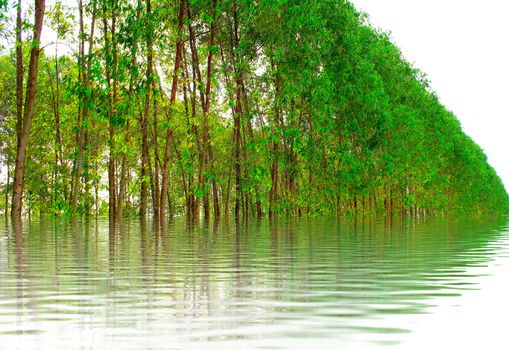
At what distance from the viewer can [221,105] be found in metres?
28.0

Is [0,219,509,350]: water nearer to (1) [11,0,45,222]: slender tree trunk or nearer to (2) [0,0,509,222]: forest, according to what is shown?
(2) [0,0,509,222]: forest

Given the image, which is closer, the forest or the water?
the water

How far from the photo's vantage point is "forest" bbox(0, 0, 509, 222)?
1952cm

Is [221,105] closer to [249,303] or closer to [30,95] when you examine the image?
[30,95]

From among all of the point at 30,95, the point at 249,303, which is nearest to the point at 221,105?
the point at 30,95

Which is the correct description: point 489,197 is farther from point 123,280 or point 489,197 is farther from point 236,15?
point 123,280

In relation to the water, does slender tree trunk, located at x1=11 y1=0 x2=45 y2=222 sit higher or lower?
higher

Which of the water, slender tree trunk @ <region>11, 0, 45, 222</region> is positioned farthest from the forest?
the water

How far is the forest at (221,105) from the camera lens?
19.5 metres

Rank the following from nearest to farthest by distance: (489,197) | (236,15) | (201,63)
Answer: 1. (236,15)
2. (201,63)
3. (489,197)

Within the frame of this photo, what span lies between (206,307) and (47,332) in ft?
2.71

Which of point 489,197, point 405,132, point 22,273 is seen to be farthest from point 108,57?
point 489,197

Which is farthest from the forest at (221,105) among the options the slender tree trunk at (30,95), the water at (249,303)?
the water at (249,303)

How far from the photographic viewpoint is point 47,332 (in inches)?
106
